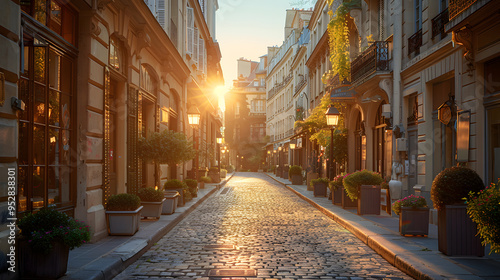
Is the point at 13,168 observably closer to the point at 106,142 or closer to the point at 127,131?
the point at 106,142

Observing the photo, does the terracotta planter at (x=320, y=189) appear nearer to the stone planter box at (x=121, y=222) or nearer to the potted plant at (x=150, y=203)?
the potted plant at (x=150, y=203)

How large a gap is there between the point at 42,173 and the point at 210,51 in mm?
24851

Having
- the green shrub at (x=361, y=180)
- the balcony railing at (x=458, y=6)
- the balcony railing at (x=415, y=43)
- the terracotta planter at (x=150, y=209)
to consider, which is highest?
the balcony railing at (x=415, y=43)

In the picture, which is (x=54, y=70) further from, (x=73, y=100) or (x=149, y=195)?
(x=149, y=195)

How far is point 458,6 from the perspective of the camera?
8609 mm

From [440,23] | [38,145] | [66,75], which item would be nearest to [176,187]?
[66,75]

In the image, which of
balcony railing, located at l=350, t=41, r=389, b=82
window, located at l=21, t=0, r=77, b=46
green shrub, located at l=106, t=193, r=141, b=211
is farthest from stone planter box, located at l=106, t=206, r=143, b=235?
balcony railing, located at l=350, t=41, r=389, b=82

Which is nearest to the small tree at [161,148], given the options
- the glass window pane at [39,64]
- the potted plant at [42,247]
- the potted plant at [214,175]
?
the glass window pane at [39,64]

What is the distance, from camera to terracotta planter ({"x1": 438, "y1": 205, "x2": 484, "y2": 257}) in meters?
6.57

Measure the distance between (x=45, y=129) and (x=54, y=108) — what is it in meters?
Answer: 0.46

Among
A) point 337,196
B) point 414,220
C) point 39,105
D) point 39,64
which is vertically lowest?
point 337,196

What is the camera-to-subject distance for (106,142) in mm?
8789

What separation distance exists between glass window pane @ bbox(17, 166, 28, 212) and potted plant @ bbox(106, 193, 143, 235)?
231 centimetres

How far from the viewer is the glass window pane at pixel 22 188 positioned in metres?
5.89
